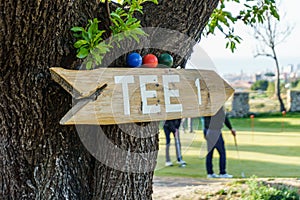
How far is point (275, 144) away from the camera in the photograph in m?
9.05

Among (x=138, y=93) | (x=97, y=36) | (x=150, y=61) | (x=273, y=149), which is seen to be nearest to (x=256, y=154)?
(x=273, y=149)

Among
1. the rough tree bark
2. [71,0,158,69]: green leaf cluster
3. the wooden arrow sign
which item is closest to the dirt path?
the rough tree bark

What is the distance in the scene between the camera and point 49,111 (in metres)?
1.97

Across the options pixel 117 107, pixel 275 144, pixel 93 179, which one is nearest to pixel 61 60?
pixel 117 107

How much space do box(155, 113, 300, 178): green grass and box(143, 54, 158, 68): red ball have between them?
232 cm

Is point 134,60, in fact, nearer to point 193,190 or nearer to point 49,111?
point 49,111

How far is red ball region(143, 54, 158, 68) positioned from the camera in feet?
6.23

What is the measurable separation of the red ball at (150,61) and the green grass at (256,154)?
2325 millimetres

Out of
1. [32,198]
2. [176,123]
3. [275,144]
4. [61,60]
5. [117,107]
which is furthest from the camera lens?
[275,144]

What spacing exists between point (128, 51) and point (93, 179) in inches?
24.3

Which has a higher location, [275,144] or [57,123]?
[57,123]

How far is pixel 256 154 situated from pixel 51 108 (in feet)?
21.2

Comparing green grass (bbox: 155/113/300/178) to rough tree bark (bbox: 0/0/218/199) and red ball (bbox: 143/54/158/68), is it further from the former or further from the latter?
red ball (bbox: 143/54/158/68)

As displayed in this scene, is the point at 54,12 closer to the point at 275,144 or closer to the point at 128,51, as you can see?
the point at 128,51
